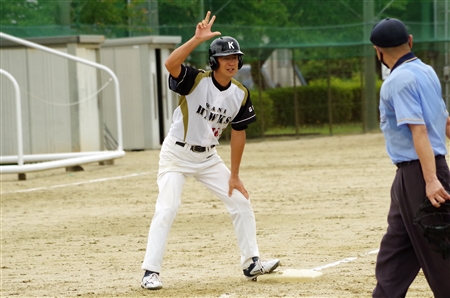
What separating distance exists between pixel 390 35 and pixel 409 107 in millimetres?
455

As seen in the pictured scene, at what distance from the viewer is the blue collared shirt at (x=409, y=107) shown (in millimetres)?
5145

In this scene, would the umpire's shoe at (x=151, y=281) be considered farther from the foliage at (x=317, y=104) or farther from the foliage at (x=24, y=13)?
the foliage at (x=317, y=104)

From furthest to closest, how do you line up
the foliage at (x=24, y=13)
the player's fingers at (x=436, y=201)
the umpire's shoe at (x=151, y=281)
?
the foliage at (x=24, y=13) → the umpire's shoe at (x=151, y=281) → the player's fingers at (x=436, y=201)

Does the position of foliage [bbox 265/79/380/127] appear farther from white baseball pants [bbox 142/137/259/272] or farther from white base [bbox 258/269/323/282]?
white base [bbox 258/269/323/282]

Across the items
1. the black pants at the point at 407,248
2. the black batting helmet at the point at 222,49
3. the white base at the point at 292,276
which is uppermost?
the black batting helmet at the point at 222,49

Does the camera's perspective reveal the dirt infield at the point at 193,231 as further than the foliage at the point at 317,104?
No

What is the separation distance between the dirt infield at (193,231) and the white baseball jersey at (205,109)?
3.85 ft

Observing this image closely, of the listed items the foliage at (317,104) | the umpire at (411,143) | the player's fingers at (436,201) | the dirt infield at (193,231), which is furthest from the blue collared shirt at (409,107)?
the foliage at (317,104)

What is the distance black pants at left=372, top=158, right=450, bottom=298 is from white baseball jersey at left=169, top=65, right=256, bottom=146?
2.02 meters

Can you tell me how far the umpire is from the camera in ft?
16.8

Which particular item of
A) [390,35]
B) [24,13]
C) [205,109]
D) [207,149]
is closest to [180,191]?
[207,149]

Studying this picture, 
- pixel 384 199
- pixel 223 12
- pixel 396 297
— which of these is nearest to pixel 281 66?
pixel 223 12

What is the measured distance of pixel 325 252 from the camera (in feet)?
27.3

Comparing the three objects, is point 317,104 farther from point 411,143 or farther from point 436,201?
point 436,201
